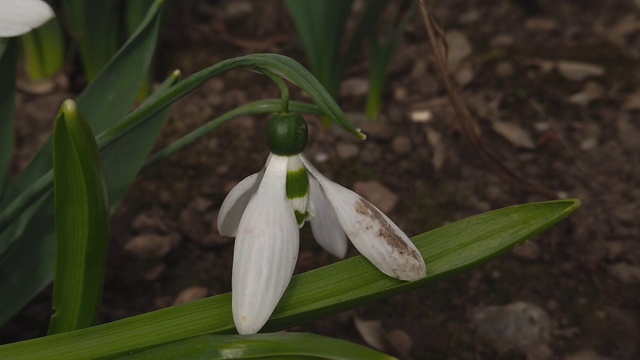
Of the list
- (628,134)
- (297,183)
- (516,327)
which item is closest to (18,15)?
(297,183)

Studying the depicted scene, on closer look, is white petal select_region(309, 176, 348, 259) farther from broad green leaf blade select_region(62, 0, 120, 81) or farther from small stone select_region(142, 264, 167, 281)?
broad green leaf blade select_region(62, 0, 120, 81)

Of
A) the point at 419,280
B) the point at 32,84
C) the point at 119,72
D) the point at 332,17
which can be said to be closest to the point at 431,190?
the point at 332,17

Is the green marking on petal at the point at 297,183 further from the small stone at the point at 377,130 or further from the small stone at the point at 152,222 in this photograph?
the small stone at the point at 377,130

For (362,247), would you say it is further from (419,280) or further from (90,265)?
(90,265)

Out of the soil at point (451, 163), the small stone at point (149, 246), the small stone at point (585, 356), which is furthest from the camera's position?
the small stone at point (149, 246)

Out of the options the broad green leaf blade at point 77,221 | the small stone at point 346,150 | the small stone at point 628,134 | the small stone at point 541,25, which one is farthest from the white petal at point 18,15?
the small stone at point 541,25

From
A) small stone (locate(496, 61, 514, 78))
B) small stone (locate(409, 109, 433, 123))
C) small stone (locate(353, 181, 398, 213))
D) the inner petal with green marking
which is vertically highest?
the inner petal with green marking

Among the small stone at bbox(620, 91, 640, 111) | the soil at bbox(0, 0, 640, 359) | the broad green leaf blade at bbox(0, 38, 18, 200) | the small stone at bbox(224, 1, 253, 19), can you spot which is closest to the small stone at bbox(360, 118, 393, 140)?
the soil at bbox(0, 0, 640, 359)
